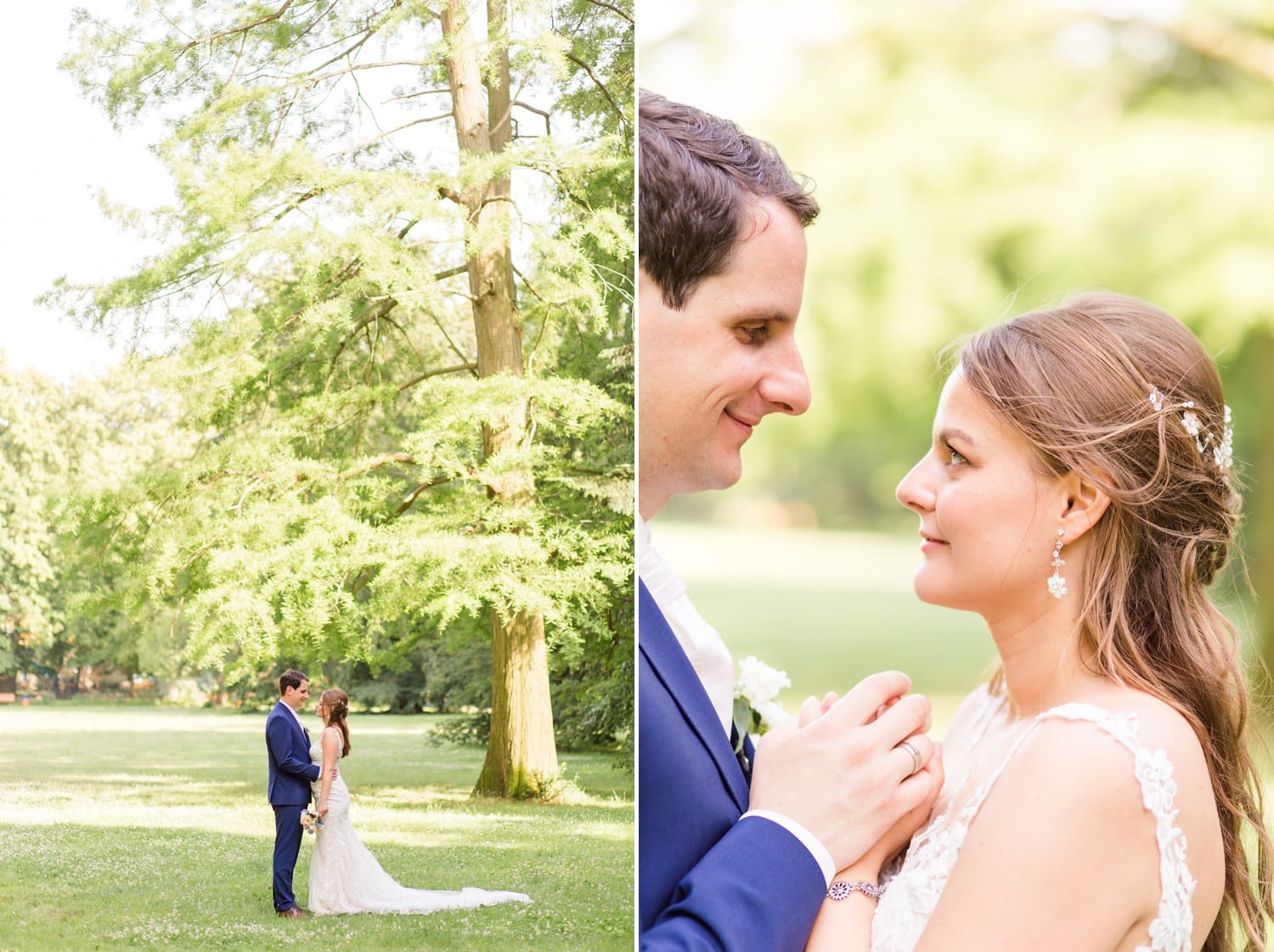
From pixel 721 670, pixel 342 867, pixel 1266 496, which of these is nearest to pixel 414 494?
pixel 342 867

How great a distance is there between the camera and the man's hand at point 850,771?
1.38 metres

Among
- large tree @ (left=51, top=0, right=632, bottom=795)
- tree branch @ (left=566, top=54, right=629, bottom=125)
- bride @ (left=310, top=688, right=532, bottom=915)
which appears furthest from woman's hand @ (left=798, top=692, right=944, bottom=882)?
tree branch @ (left=566, top=54, right=629, bottom=125)

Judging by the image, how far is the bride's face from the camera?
61.4 inches

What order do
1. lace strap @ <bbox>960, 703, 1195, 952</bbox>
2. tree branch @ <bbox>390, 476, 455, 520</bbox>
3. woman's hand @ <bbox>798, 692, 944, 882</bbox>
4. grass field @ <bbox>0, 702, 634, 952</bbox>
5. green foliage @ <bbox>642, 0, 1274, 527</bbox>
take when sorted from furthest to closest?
green foliage @ <bbox>642, 0, 1274, 527</bbox>
tree branch @ <bbox>390, 476, 455, 520</bbox>
grass field @ <bbox>0, 702, 634, 952</bbox>
woman's hand @ <bbox>798, 692, 944, 882</bbox>
lace strap @ <bbox>960, 703, 1195, 952</bbox>

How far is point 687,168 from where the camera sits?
1.47 metres

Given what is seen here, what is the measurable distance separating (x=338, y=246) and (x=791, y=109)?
168 inches

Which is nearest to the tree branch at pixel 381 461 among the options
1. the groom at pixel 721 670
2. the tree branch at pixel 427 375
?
the tree branch at pixel 427 375

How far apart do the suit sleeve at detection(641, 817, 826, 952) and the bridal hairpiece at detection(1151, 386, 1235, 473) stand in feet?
2.55

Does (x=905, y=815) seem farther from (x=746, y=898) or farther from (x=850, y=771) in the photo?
(x=746, y=898)

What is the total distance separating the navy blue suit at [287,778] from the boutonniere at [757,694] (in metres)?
0.87

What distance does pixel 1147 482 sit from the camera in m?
1.54

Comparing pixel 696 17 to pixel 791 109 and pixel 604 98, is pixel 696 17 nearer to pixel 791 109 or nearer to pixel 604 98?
pixel 791 109

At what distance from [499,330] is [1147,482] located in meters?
1.23

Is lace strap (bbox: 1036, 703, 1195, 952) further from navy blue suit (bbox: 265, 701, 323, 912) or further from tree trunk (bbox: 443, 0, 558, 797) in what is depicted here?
navy blue suit (bbox: 265, 701, 323, 912)
